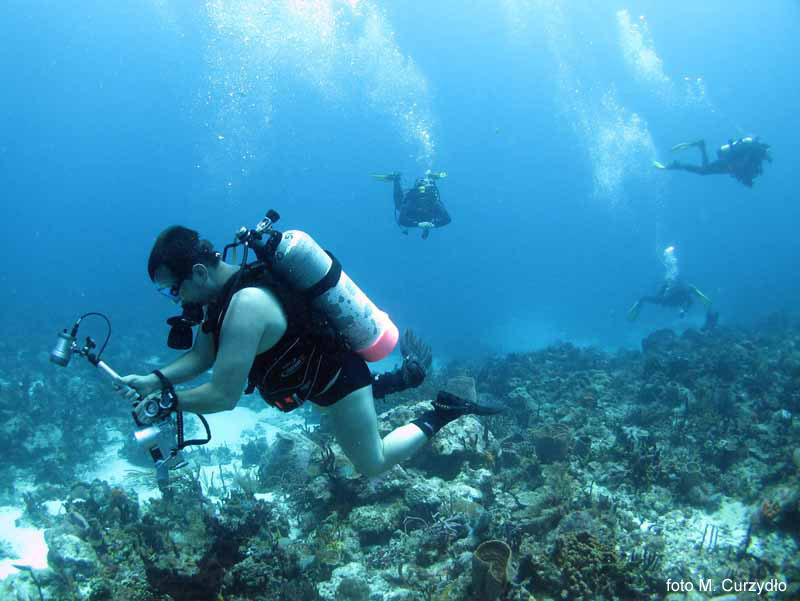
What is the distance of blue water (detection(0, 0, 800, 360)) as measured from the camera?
70.2 meters

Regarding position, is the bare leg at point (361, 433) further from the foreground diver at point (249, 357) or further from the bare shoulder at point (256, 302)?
the bare shoulder at point (256, 302)

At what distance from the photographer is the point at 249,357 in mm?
2797

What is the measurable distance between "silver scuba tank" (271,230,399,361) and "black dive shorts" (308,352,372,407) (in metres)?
0.13

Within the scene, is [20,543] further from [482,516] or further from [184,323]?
[482,516]

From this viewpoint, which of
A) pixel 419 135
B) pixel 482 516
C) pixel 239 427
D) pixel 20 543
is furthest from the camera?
pixel 419 135

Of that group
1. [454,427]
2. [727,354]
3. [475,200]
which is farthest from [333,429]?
[475,200]

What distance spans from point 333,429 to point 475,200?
540ft

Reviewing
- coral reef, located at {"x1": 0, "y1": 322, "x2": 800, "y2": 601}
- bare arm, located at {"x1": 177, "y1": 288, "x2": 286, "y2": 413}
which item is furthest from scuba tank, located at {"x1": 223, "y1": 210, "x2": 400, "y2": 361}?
coral reef, located at {"x1": 0, "y1": 322, "x2": 800, "y2": 601}

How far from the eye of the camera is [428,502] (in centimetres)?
532

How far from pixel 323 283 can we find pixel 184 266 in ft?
3.28

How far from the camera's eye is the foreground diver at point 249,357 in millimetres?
2803

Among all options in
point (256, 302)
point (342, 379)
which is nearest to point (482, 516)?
point (342, 379)

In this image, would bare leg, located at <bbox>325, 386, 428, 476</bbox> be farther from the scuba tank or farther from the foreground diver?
the scuba tank

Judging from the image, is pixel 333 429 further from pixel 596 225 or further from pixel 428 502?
pixel 596 225
